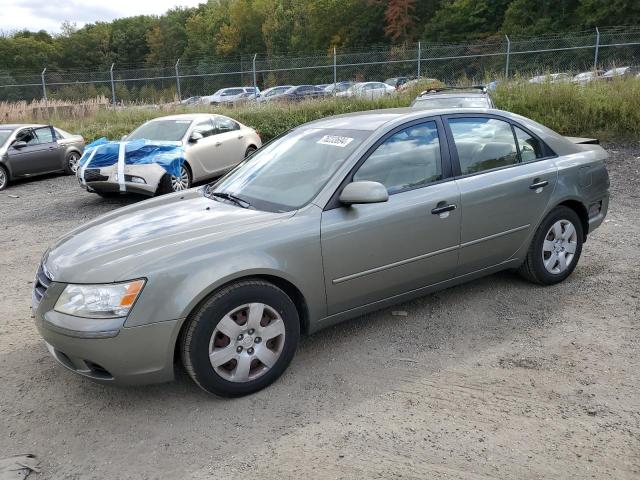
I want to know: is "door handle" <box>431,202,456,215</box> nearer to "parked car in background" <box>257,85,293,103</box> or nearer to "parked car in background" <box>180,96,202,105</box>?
"parked car in background" <box>257,85,293,103</box>

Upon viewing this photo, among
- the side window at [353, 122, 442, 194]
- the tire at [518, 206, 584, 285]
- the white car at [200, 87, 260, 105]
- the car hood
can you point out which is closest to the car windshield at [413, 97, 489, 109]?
the tire at [518, 206, 584, 285]

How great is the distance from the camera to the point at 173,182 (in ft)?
32.8

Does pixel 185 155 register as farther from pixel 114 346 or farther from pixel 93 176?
pixel 114 346

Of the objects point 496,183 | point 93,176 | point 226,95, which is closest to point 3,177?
point 93,176

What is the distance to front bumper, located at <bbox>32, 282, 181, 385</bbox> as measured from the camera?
9.99 ft

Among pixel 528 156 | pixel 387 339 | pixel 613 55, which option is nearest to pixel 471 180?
pixel 528 156

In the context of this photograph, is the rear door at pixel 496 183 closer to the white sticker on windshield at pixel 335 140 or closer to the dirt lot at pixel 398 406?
the dirt lot at pixel 398 406

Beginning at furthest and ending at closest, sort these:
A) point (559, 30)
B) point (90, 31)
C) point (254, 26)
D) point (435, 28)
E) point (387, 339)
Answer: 1. point (90, 31)
2. point (254, 26)
3. point (435, 28)
4. point (559, 30)
5. point (387, 339)

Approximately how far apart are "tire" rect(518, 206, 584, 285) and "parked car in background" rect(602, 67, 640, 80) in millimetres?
11293

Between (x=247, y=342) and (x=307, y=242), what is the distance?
70 centimetres

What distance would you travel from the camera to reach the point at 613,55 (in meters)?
19.0

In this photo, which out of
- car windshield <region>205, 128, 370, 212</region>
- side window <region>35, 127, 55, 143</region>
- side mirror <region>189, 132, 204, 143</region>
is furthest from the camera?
side window <region>35, 127, 55, 143</region>

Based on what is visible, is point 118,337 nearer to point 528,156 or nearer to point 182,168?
point 528,156

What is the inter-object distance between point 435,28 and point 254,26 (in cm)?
3477
